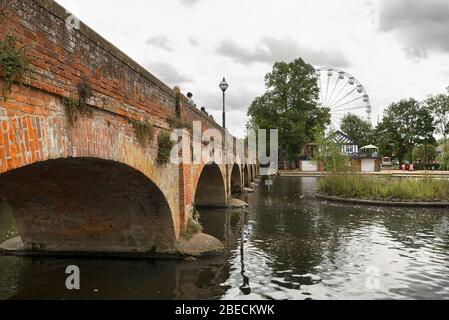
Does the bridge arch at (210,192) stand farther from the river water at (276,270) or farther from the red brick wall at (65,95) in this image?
the red brick wall at (65,95)

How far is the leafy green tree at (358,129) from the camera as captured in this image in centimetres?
7425

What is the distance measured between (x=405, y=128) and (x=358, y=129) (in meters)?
18.2

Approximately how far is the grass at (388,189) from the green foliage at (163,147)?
16607 millimetres

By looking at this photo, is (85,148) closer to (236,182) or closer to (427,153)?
(236,182)

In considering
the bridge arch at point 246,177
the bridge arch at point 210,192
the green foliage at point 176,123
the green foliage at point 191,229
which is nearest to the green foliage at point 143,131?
the green foliage at point 176,123

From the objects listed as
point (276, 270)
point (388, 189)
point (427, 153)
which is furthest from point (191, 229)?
point (427, 153)

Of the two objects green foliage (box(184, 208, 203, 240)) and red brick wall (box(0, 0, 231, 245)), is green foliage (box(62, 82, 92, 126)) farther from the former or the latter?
green foliage (box(184, 208, 203, 240))

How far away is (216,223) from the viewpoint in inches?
588

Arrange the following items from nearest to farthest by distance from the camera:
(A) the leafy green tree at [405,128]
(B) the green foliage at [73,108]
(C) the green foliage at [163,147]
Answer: (B) the green foliage at [73,108]
(C) the green foliage at [163,147]
(A) the leafy green tree at [405,128]

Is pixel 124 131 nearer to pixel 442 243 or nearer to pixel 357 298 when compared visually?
pixel 357 298

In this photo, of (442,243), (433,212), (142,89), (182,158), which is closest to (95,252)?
(182,158)

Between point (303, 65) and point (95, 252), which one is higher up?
point (303, 65)

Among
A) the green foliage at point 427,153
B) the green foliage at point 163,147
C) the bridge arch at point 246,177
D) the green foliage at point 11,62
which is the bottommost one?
the bridge arch at point 246,177
